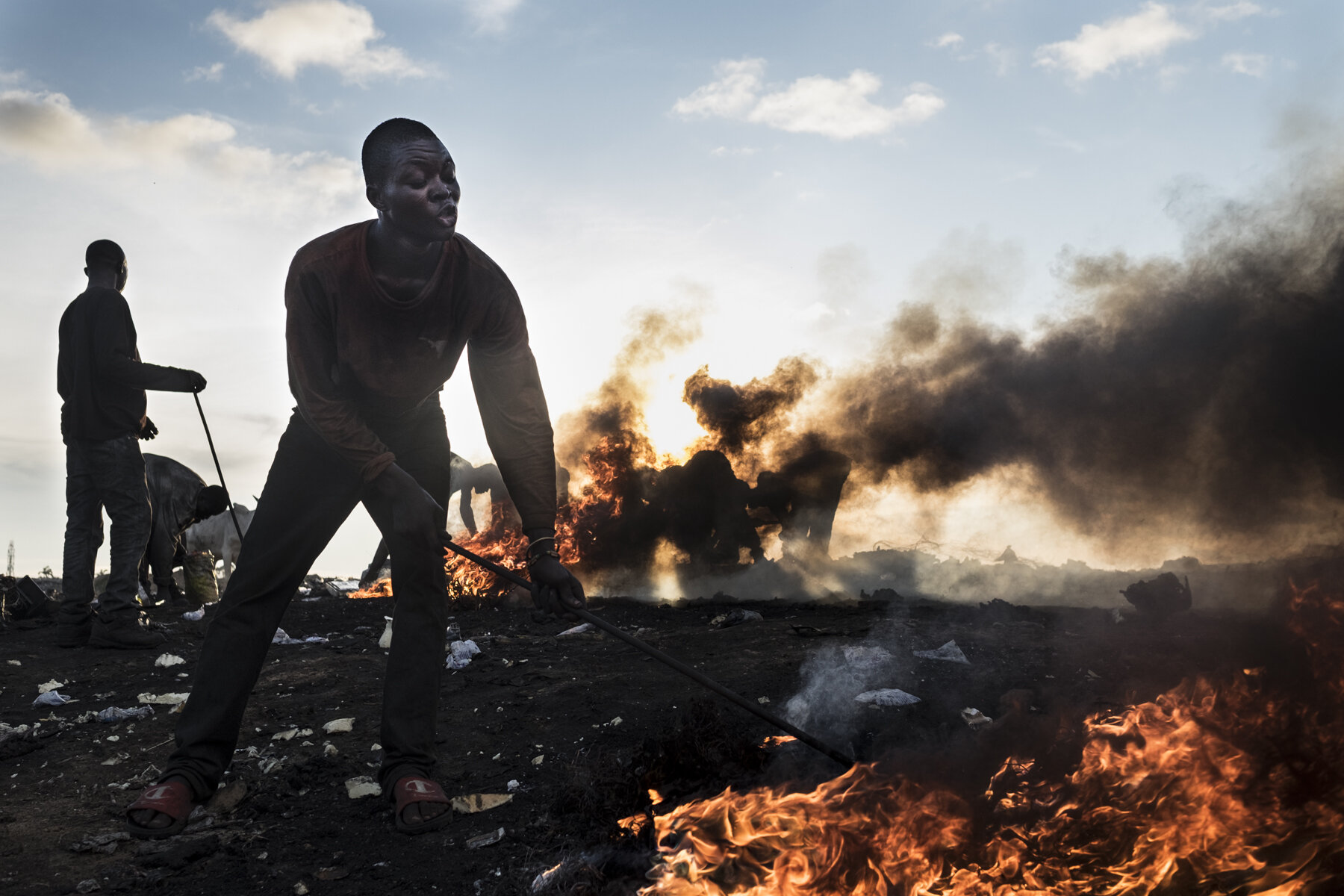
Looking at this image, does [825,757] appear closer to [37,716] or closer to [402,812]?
[402,812]

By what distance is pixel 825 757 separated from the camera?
3.64m

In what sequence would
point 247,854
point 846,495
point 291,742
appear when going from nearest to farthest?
point 247,854 < point 291,742 < point 846,495

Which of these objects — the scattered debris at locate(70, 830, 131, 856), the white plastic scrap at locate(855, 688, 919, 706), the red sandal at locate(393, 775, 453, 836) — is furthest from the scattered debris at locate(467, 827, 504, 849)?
the white plastic scrap at locate(855, 688, 919, 706)

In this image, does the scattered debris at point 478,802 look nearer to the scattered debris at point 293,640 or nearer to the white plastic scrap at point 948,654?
the white plastic scrap at point 948,654

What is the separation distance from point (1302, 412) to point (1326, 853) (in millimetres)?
10472

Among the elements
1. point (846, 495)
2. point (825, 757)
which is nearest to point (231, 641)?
point (825, 757)

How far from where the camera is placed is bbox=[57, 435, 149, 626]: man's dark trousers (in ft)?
23.2

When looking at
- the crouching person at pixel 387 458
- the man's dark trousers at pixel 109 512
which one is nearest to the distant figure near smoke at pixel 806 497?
the man's dark trousers at pixel 109 512

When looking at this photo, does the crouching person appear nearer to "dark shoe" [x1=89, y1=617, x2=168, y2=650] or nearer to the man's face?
the man's face

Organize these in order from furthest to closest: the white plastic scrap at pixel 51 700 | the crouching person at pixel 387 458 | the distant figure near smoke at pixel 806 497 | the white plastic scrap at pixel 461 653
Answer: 1. the distant figure near smoke at pixel 806 497
2. the white plastic scrap at pixel 461 653
3. the white plastic scrap at pixel 51 700
4. the crouching person at pixel 387 458

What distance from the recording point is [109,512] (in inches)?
279

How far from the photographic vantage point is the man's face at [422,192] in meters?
3.53

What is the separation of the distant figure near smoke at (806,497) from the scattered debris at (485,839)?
33.6 feet

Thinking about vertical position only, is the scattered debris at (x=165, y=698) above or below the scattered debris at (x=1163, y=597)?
below
